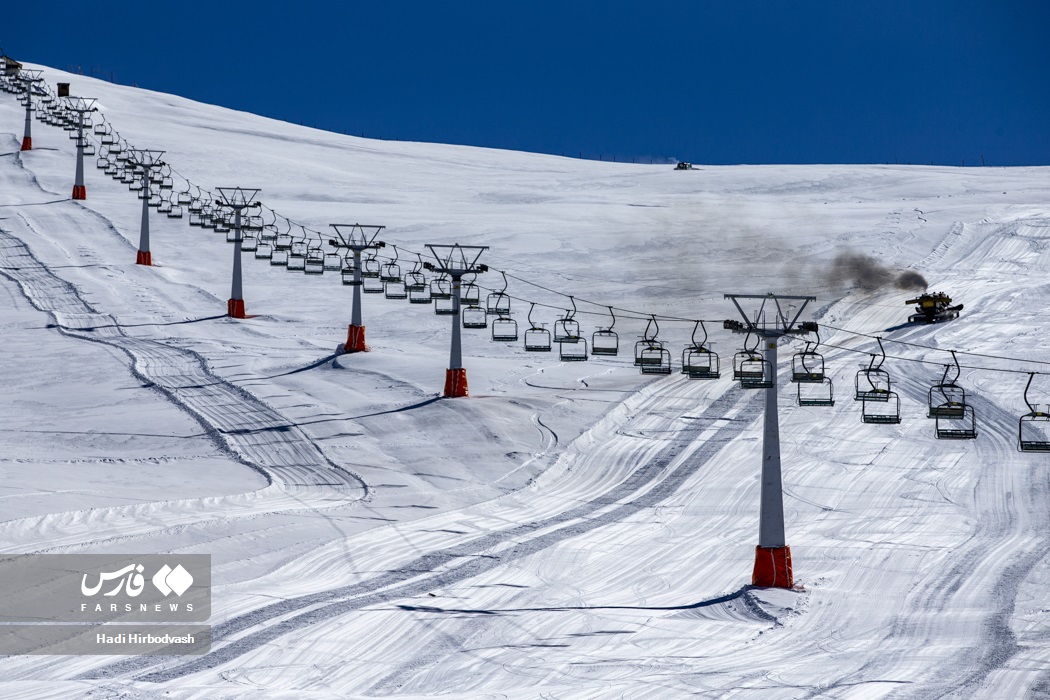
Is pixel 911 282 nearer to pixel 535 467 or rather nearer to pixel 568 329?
pixel 568 329

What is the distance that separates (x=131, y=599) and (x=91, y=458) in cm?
1152

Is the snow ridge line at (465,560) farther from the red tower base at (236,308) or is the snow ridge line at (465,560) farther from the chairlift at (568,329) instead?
the red tower base at (236,308)

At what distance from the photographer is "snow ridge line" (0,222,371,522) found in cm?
2877

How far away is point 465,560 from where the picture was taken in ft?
73.5

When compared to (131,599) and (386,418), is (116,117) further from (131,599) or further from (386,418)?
(131,599)

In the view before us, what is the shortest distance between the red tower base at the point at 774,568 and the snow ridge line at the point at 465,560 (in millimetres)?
4238

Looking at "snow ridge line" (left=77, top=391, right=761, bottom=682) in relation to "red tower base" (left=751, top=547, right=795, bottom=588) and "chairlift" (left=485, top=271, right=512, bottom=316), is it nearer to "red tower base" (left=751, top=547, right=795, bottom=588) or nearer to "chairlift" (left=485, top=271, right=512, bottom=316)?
"red tower base" (left=751, top=547, right=795, bottom=588)

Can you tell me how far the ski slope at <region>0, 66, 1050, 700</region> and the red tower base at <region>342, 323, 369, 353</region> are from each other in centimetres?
79

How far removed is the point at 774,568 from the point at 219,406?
18.0m

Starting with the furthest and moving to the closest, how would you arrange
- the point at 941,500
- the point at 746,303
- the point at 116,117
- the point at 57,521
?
1. the point at 116,117
2. the point at 746,303
3. the point at 941,500
4. the point at 57,521

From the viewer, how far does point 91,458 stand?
29016 mm

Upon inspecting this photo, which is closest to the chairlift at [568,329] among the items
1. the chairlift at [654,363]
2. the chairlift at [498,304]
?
the chairlift at [498,304]

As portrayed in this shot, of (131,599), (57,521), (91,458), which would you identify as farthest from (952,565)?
(91,458)

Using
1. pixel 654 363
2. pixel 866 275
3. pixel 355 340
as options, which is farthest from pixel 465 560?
pixel 866 275
